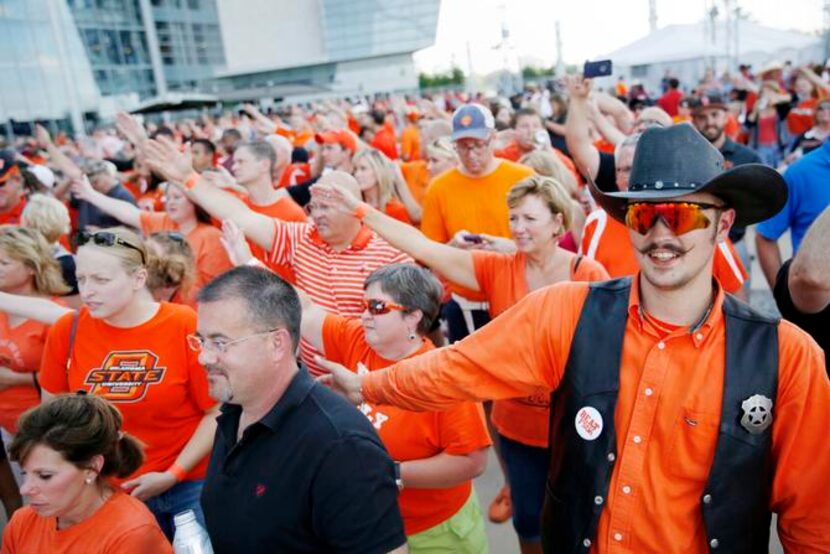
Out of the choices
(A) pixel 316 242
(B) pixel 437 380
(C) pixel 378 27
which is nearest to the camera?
(B) pixel 437 380

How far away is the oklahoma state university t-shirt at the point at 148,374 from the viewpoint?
277 centimetres

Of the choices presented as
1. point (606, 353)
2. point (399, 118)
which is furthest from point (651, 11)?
point (606, 353)

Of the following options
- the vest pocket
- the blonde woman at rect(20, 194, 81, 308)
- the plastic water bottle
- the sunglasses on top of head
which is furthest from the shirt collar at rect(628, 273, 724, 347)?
the blonde woman at rect(20, 194, 81, 308)

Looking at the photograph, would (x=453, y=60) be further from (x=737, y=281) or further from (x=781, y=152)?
(x=737, y=281)

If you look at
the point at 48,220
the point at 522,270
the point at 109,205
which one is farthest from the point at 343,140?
the point at 522,270

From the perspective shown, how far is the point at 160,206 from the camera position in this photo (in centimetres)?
653

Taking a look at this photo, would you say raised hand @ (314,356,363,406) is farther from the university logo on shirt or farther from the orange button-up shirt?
the university logo on shirt

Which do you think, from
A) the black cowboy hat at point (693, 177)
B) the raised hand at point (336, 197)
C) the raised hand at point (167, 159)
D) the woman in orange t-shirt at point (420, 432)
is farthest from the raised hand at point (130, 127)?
the black cowboy hat at point (693, 177)

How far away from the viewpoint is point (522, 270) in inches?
127

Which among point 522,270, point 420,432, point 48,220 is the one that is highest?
point 48,220

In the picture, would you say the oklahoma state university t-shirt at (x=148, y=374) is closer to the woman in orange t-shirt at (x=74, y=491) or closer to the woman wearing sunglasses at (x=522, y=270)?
the woman in orange t-shirt at (x=74, y=491)

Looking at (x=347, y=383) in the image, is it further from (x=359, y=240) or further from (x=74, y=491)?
(x=359, y=240)

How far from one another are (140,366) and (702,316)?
7.21 feet

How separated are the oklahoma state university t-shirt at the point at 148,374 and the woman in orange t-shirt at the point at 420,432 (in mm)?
721
